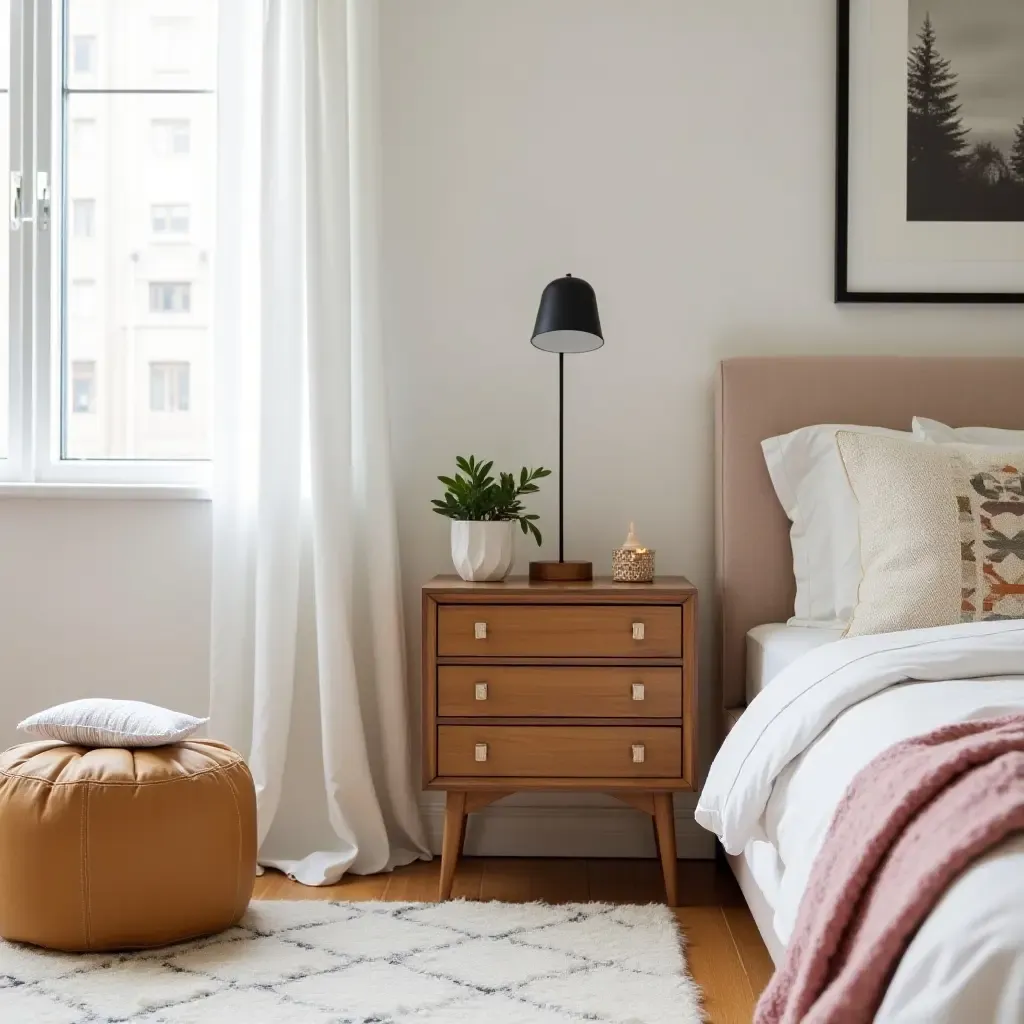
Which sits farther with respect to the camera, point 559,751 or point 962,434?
point 962,434

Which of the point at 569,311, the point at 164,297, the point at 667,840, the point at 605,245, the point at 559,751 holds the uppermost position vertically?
the point at 605,245

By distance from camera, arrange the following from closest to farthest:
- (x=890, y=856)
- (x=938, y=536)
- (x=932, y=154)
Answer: (x=890, y=856)
(x=938, y=536)
(x=932, y=154)

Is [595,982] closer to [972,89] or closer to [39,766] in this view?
[39,766]

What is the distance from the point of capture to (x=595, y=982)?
1887mm

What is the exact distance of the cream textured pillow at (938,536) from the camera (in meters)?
2.00

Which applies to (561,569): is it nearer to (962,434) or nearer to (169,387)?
(962,434)

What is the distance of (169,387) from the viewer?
2.88 meters

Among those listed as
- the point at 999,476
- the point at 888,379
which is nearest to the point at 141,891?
the point at 999,476

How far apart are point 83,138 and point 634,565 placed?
181 centimetres

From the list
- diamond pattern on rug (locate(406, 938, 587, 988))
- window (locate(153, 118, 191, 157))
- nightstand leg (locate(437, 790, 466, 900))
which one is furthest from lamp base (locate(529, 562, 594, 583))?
window (locate(153, 118, 191, 157))

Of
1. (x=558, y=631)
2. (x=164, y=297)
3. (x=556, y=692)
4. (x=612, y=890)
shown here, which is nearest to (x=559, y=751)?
(x=556, y=692)

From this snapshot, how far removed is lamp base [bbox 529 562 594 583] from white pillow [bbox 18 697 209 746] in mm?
833

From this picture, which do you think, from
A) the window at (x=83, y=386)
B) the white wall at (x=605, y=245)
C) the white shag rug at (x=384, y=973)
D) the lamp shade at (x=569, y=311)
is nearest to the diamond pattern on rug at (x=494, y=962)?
A: the white shag rug at (x=384, y=973)

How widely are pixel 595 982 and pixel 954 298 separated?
5.99ft
